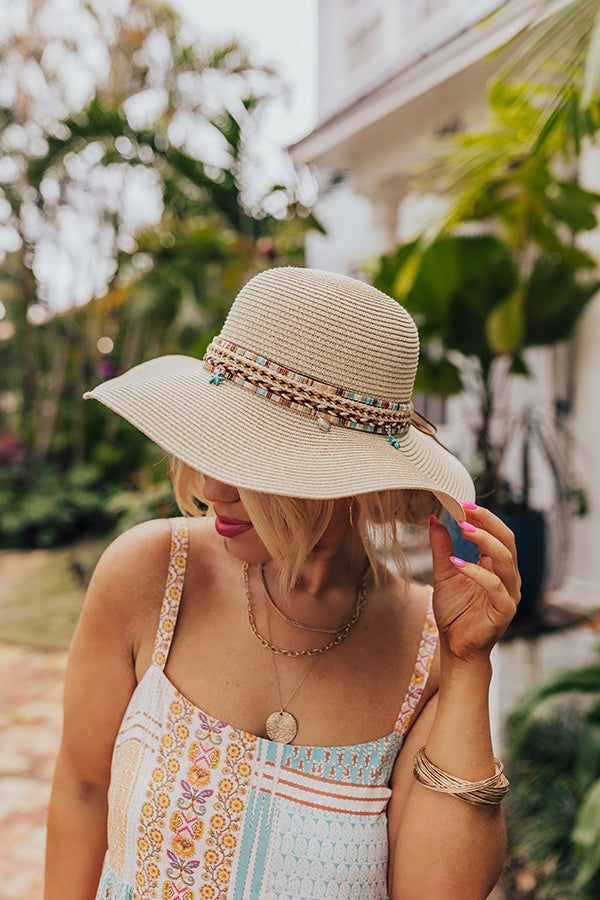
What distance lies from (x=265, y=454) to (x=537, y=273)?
9.02ft

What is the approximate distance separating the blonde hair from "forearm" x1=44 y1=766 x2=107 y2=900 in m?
0.53

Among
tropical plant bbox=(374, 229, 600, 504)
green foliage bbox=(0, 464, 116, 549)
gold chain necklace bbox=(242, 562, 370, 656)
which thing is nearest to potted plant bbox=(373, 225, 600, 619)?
tropical plant bbox=(374, 229, 600, 504)

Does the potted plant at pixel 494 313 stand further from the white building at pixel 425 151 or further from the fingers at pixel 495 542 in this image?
the fingers at pixel 495 542

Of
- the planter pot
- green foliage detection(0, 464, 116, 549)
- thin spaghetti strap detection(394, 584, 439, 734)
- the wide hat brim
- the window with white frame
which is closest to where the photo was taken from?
the wide hat brim

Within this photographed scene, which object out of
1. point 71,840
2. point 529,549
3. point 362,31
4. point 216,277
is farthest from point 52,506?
point 71,840

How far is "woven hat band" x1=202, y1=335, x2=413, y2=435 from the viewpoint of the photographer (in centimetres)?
104

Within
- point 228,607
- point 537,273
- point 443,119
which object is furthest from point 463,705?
point 443,119

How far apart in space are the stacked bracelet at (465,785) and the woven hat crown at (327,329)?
568 mm

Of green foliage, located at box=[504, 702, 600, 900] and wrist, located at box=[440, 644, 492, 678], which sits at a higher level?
wrist, located at box=[440, 644, 492, 678]

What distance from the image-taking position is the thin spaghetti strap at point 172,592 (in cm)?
122

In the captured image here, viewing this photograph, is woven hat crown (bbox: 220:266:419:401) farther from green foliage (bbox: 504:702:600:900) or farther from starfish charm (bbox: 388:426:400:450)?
green foliage (bbox: 504:702:600:900)

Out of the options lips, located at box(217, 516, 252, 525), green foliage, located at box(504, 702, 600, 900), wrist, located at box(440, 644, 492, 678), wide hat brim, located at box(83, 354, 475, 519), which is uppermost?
wide hat brim, located at box(83, 354, 475, 519)

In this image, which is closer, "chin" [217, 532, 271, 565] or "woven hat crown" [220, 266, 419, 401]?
"woven hat crown" [220, 266, 419, 401]

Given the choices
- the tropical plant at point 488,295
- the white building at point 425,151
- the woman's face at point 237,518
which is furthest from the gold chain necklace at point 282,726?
the tropical plant at point 488,295
